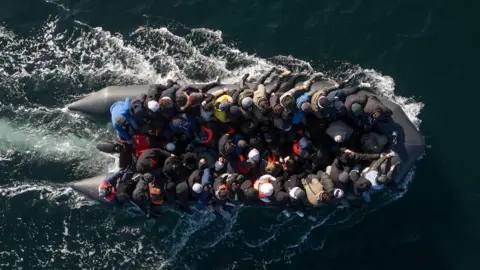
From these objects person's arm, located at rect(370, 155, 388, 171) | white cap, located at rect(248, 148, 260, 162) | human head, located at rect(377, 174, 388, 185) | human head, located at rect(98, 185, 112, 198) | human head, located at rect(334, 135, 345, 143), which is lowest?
human head, located at rect(98, 185, 112, 198)

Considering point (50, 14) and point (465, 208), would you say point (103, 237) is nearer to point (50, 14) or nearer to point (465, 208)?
point (50, 14)

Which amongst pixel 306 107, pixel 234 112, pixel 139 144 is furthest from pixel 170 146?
pixel 306 107

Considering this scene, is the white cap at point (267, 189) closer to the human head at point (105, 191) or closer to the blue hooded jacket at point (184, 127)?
the blue hooded jacket at point (184, 127)

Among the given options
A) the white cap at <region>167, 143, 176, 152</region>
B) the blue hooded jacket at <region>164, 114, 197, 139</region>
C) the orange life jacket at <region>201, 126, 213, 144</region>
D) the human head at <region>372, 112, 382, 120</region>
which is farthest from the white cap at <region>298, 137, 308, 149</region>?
the white cap at <region>167, 143, 176, 152</region>

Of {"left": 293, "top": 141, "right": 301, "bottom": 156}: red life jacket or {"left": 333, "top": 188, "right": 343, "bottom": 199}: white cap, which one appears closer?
{"left": 333, "top": 188, "right": 343, "bottom": 199}: white cap

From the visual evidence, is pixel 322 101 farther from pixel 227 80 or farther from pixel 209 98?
pixel 227 80

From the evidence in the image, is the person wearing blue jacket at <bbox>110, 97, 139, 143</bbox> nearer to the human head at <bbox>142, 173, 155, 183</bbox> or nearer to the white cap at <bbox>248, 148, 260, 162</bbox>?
the human head at <bbox>142, 173, 155, 183</bbox>

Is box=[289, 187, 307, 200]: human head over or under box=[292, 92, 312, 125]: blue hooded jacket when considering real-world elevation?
under

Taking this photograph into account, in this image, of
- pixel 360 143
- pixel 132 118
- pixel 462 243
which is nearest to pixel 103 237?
pixel 132 118
